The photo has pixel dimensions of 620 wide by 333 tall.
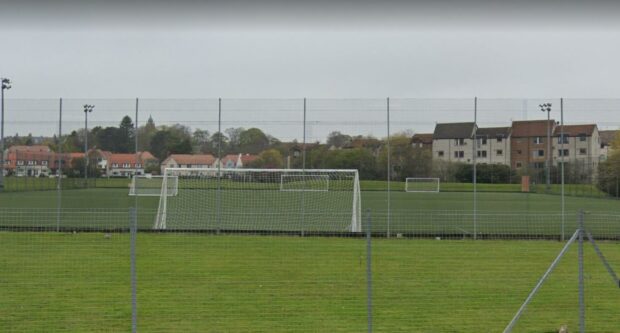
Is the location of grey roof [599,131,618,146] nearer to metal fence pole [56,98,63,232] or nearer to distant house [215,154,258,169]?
distant house [215,154,258,169]

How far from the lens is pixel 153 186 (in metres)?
18.0

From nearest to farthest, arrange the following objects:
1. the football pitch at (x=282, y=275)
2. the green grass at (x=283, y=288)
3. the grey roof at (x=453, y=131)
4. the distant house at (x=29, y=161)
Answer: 1. the green grass at (x=283, y=288)
2. the football pitch at (x=282, y=275)
3. the grey roof at (x=453, y=131)
4. the distant house at (x=29, y=161)

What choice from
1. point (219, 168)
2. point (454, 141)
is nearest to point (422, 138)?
point (454, 141)

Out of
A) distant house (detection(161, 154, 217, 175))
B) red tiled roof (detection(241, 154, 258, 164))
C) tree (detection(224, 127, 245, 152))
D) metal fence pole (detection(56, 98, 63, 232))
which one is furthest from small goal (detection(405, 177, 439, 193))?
metal fence pole (detection(56, 98, 63, 232))

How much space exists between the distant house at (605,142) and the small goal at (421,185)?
16.5ft

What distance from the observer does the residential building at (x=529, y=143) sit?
17.1 meters

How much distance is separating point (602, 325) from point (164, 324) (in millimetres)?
5041

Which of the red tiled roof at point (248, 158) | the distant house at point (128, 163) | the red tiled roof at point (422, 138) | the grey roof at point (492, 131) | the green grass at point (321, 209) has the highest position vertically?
the grey roof at point (492, 131)

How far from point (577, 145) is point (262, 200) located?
33.0 ft

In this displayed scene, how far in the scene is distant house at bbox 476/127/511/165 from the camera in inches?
671

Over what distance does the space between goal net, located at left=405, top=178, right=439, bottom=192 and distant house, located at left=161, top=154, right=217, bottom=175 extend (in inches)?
237

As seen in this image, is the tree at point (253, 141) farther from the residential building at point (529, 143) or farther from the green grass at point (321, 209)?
the residential building at point (529, 143)

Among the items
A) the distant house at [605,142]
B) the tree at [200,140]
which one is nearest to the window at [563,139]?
the distant house at [605,142]

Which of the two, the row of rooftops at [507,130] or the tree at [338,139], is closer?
the row of rooftops at [507,130]
